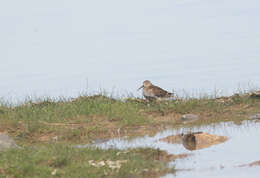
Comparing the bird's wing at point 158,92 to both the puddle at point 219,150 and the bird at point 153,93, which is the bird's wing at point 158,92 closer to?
the bird at point 153,93

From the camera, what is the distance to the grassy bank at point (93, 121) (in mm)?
11320

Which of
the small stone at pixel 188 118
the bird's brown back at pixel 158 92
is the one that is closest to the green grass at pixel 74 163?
the small stone at pixel 188 118

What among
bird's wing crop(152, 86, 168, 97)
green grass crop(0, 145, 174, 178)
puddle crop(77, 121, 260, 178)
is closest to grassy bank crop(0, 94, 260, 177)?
green grass crop(0, 145, 174, 178)

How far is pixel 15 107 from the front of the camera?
53.2 feet

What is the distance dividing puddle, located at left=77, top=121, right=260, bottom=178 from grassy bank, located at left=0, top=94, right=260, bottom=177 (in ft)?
1.48

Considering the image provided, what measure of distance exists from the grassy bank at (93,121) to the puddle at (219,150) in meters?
0.45

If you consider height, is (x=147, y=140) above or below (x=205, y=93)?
below

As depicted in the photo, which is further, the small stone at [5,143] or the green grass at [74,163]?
the small stone at [5,143]

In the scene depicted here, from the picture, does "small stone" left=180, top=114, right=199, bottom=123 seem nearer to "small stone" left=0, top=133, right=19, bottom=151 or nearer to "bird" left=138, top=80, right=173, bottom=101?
"bird" left=138, top=80, right=173, bottom=101

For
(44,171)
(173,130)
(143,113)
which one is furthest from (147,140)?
(44,171)

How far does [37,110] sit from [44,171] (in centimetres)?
527

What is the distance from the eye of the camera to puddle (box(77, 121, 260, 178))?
10.4 meters

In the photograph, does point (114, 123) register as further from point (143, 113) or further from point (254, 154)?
point (254, 154)

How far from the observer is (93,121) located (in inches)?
598
